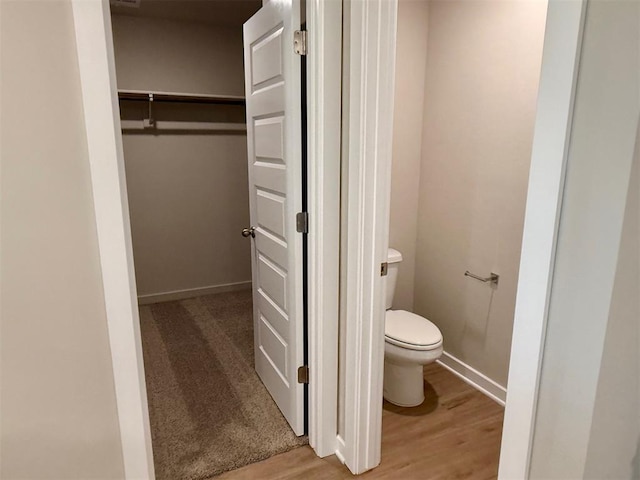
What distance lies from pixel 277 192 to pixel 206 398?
4.16ft

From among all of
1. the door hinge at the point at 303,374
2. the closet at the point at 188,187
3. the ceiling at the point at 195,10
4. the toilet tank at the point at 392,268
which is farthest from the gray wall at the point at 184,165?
the door hinge at the point at 303,374

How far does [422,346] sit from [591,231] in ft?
4.87

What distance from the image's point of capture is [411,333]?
2373mm

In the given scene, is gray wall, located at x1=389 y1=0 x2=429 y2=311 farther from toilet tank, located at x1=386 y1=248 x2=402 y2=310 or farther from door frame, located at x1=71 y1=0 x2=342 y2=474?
door frame, located at x1=71 y1=0 x2=342 y2=474

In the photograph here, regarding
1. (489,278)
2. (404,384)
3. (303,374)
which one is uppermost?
(489,278)

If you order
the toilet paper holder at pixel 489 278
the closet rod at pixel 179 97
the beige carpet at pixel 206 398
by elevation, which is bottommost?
the beige carpet at pixel 206 398

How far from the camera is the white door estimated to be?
1836 millimetres

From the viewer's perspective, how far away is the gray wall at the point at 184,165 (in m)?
3.57

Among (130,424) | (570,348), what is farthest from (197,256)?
(570,348)

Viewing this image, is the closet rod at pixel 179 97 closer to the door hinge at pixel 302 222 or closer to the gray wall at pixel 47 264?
the door hinge at pixel 302 222

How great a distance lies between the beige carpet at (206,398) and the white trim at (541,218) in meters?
1.30

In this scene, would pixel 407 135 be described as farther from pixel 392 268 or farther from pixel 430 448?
pixel 430 448

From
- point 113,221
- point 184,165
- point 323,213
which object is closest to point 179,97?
point 184,165

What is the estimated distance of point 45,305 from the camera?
3.81ft
